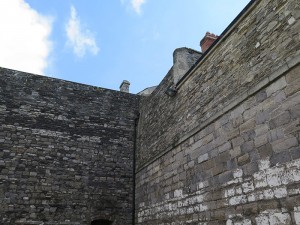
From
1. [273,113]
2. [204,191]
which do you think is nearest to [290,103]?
[273,113]

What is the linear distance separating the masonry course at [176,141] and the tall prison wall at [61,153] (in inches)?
1.2

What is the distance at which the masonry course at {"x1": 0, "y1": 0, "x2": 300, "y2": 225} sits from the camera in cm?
403

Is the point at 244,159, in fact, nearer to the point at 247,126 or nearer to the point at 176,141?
the point at 247,126

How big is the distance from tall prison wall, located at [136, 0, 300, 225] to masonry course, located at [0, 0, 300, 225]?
0.06ft

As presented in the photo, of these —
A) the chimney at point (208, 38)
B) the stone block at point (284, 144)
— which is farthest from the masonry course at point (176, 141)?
the chimney at point (208, 38)

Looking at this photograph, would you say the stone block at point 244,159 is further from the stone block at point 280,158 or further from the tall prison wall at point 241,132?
the stone block at point 280,158

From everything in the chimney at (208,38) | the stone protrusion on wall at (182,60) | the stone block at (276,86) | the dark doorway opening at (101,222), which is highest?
the chimney at (208,38)

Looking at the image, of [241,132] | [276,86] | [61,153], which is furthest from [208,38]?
[61,153]

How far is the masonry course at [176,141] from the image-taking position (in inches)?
159

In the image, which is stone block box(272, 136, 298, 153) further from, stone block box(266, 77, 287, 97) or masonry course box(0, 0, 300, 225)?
stone block box(266, 77, 287, 97)

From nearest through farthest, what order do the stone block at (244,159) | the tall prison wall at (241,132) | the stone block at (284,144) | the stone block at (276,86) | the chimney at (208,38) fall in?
the stone block at (284,144) → the tall prison wall at (241,132) → the stone block at (276,86) → the stone block at (244,159) → the chimney at (208,38)

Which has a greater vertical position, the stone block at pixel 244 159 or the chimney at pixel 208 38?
the chimney at pixel 208 38

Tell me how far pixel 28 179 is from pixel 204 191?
5.24 m

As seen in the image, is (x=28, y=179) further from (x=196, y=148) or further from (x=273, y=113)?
(x=273, y=113)
